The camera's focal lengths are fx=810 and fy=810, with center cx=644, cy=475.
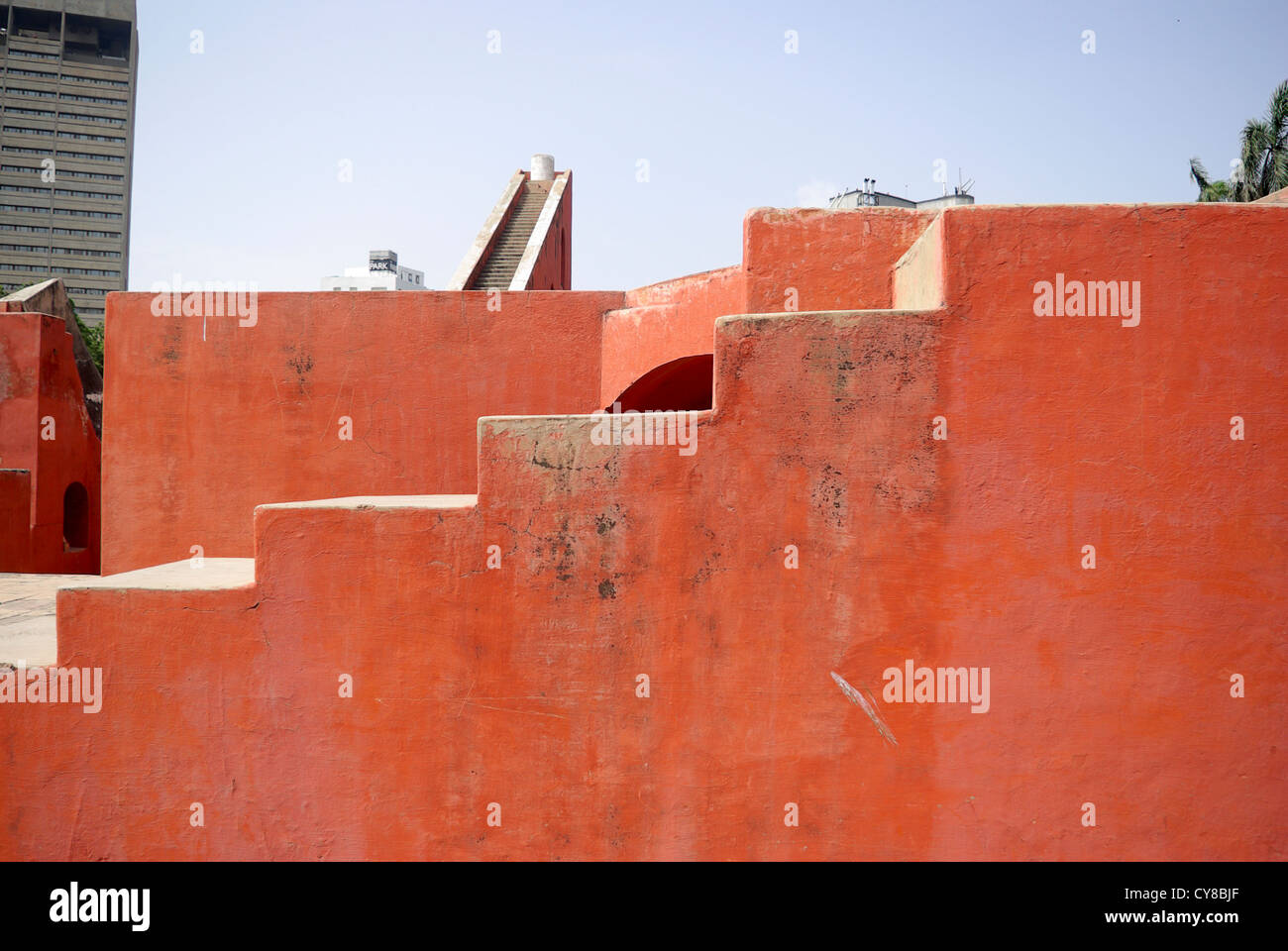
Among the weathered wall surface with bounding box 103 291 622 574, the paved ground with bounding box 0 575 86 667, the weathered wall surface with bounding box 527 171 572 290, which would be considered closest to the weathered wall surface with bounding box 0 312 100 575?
the paved ground with bounding box 0 575 86 667

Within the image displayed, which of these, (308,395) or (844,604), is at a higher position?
(308,395)

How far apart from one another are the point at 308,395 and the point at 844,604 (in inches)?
198

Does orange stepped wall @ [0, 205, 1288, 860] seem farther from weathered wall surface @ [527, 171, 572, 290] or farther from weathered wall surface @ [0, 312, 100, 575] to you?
weathered wall surface @ [527, 171, 572, 290]

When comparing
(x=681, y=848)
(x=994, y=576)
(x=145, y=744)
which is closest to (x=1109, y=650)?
(x=994, y=576)

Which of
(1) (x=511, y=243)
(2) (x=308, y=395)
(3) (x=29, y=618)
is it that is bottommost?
(3) (x=29, y=618)

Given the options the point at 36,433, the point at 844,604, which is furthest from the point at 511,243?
the point at 844,604

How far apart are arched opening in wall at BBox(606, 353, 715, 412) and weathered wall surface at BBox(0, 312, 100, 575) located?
747cm

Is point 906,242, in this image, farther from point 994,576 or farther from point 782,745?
point 782,745

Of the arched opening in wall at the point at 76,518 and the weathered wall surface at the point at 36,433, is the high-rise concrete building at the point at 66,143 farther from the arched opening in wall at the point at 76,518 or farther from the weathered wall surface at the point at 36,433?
the weathered wall surface at the point at 36,433

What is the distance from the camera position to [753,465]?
386 cm

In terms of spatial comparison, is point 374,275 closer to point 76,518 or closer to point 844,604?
point 76,518

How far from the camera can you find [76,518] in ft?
37.8

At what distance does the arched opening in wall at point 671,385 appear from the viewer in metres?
6.72
